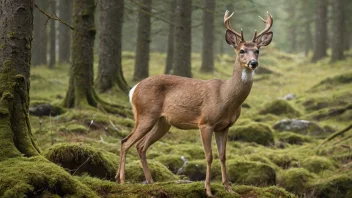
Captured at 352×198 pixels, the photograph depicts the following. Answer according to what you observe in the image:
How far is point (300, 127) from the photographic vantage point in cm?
1421

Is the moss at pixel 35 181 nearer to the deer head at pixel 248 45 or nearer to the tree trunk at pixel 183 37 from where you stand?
the deer head at pixel 248 45

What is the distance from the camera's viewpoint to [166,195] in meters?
6.00

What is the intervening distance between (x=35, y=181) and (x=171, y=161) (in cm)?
474

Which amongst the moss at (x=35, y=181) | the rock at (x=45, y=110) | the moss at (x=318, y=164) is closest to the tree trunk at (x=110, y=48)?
the rock at (x=45, y=110)

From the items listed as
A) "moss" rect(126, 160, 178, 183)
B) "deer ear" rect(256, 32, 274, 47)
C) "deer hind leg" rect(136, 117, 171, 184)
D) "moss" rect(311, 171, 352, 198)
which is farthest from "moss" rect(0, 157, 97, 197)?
"moss" rect(311, 171, 352, 198)

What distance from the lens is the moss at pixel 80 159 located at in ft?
23.6

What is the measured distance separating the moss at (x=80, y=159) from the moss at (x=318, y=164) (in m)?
4.95

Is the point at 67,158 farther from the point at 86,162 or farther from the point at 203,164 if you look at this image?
the point at 203,164

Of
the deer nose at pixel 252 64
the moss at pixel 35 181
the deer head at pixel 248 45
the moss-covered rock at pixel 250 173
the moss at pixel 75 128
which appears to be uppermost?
the deer head at pixel 248 45

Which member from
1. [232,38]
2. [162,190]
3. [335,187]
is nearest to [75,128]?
[162,190]

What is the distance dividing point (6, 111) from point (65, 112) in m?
6.17

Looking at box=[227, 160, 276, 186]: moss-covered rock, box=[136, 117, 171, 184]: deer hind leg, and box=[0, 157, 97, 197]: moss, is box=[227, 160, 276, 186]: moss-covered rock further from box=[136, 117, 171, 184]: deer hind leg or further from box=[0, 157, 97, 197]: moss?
box=[0, 157, 97, 197]: moss

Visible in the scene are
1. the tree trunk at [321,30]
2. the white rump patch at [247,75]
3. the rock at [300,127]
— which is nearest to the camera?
the white rump patch at [247,75]

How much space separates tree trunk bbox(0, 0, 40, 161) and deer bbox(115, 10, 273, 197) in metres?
1.55
